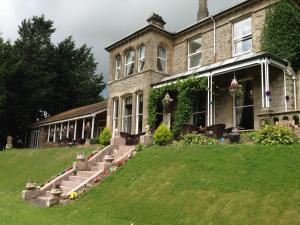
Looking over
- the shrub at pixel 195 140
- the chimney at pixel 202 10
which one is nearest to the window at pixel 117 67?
the chimney at pixel 202 10

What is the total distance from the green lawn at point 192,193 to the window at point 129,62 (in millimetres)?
10492

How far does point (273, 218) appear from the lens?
22.2 ft

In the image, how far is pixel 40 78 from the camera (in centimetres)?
4041

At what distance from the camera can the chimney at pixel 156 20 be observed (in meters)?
21.4

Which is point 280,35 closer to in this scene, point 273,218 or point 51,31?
point 273,218

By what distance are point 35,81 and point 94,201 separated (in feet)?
104

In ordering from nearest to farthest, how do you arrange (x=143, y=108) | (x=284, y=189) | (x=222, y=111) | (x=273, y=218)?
1. (x=273, y=218)
2. (x=284, y=189)
3. (x=222, y=111)
4. (x=143, y=108)

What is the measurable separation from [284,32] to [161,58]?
807 cm

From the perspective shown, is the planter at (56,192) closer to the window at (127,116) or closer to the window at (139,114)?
the window at (139,114)

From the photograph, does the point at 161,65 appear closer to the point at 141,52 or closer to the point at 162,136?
the point at 141,52

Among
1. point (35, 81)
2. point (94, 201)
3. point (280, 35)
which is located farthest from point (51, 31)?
point (94, 201)

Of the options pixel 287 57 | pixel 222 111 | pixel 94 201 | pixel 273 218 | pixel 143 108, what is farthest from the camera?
pixel 143 108

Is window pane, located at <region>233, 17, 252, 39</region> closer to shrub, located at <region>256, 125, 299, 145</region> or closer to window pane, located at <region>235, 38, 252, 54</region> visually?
window pane, located at <region>235, 38, 252, 54</region>

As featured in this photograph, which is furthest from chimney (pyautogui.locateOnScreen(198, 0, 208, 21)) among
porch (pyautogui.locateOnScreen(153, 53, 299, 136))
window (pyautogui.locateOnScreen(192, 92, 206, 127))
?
window (pyautogui.locateOnScreen(192, 92, 206, 127))
